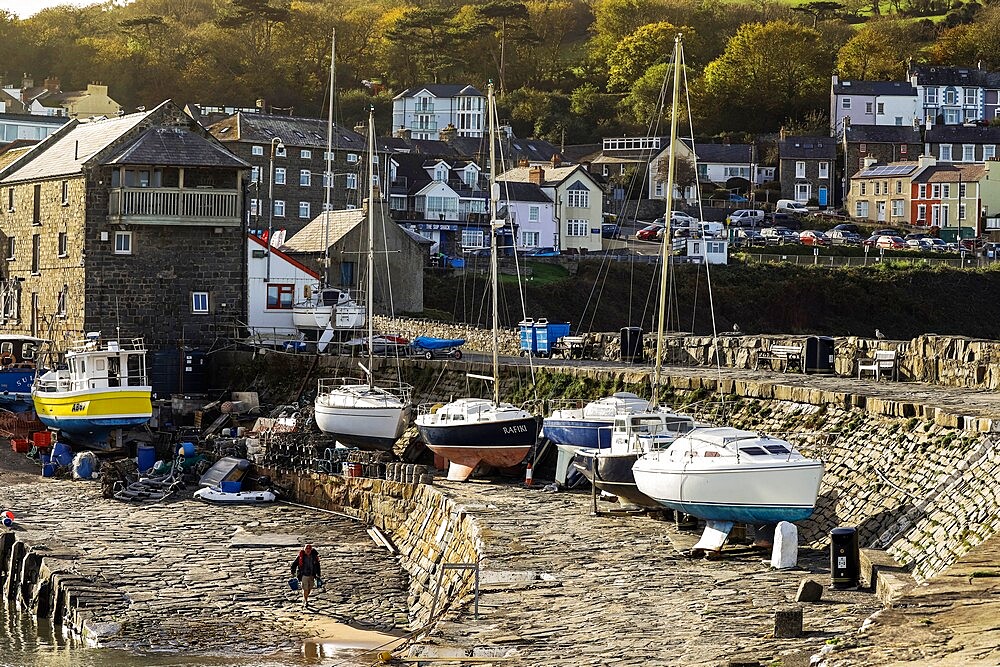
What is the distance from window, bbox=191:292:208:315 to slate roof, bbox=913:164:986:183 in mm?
61292

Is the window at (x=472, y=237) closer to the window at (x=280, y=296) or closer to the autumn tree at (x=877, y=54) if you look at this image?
the window at (x=280, y=296)

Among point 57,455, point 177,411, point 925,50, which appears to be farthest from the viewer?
point 925,50

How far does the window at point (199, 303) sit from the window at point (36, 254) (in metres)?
5.70

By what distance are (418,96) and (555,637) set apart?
10123 centimetres

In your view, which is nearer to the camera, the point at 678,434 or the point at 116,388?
the point at 678,434

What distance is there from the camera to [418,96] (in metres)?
116

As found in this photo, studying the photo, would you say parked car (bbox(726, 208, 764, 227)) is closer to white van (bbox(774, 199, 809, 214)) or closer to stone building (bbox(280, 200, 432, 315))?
white van (bbox(774, 199, 809, 214))

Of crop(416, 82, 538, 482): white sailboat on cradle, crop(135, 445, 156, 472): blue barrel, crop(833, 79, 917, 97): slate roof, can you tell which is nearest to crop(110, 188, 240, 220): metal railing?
crop(135, 445, 156, 472): blue barrel

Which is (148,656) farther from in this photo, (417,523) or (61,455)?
(61,455)

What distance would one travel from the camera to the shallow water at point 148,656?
62.6 feet

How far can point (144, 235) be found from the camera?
44.0 m

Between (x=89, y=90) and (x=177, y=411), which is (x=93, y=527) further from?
(x=89, y=90)

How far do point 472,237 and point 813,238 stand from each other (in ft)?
62.9

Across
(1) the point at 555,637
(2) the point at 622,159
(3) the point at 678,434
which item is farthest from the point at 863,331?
(1) the point at 555,637
